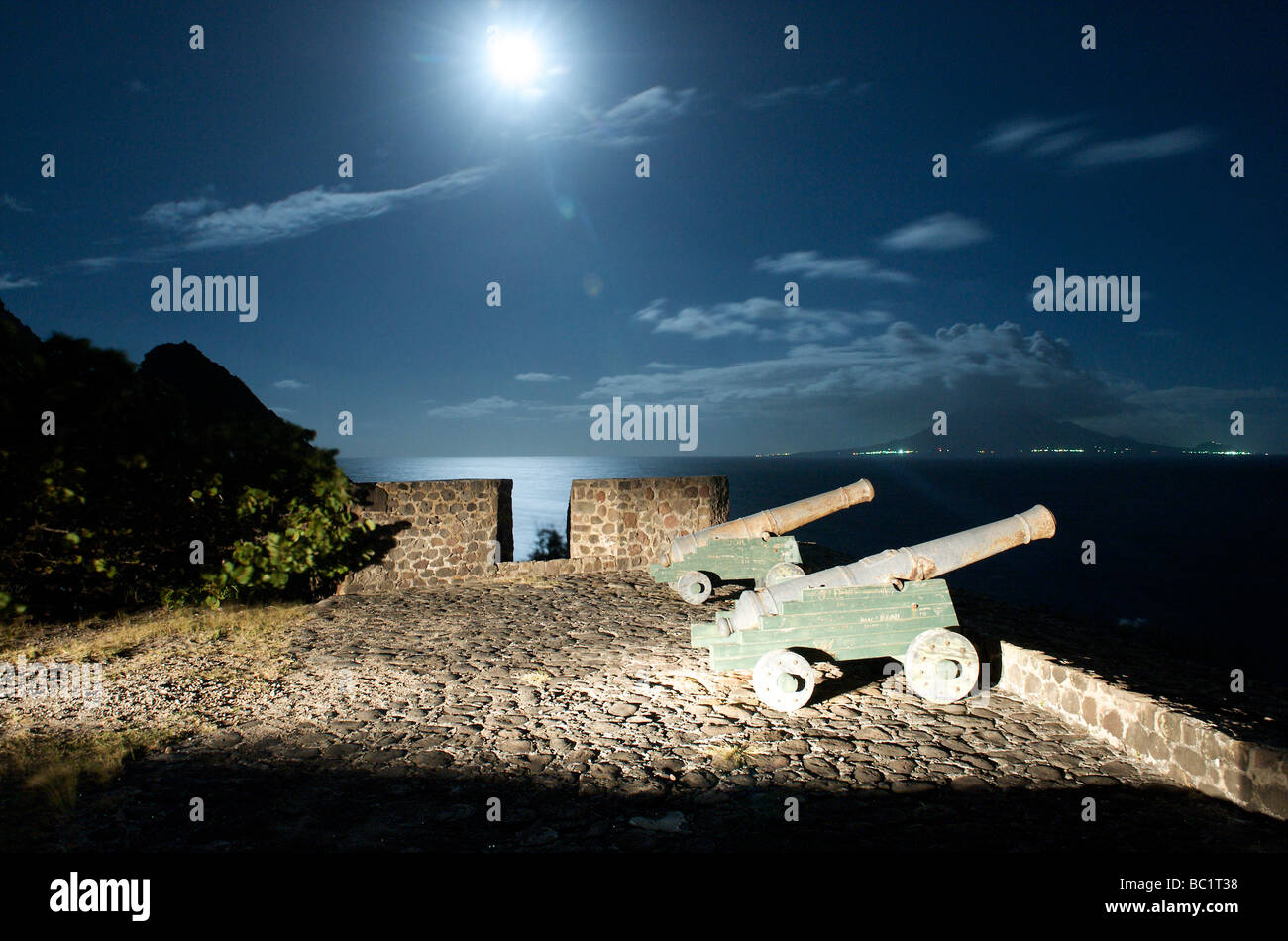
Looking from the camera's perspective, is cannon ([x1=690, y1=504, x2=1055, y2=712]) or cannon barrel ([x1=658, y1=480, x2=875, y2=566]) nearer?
cannon ([x1=690, y1=504, x2=1055, y2=712])

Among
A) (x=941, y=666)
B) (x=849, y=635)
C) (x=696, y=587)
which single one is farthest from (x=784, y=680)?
(x=696, y=587)

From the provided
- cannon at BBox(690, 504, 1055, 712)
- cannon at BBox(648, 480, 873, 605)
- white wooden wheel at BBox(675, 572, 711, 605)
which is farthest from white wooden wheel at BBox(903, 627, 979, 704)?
white wooden wheel at BBox(675, 572, 711, 605)

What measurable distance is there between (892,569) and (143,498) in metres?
8.39

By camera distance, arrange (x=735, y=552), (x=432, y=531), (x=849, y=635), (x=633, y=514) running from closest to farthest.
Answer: (x=849, y=635) → (x=735, y=552) → (x=432, y=531) → (x=633, y=514)

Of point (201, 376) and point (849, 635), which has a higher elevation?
point (201, 376)

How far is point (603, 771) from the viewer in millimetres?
4258

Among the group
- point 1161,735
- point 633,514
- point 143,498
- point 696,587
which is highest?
point 143,498

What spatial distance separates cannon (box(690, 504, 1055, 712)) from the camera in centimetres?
523

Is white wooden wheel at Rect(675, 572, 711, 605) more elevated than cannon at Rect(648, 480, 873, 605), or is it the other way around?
cannon at Rect(648, 480, 873, 605)

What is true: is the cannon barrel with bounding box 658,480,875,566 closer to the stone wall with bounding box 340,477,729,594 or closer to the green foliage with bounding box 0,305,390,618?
the stone wall with bounding box 340,477,729,594

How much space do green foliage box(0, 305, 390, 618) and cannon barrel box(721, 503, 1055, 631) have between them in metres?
6.49

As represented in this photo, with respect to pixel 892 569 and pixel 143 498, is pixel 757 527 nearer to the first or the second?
pixel 892 569
